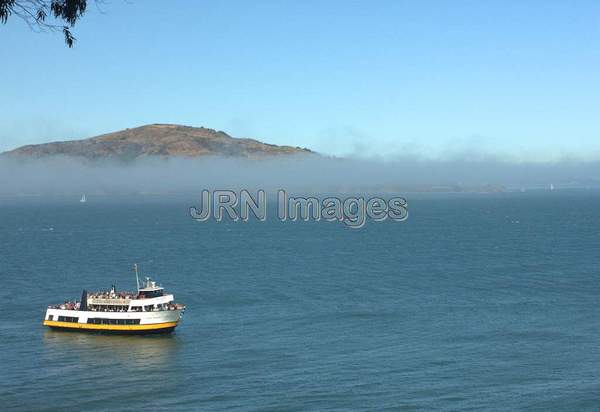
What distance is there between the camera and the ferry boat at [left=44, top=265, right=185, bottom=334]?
8225 centimetres

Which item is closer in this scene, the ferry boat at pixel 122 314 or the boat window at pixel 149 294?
the ferry boat at pixel 122 314

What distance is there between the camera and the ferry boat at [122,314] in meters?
82.2

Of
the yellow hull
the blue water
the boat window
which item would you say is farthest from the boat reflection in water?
the boat window

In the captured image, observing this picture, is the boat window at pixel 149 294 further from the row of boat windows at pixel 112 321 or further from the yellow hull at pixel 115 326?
the yellow hull at pixel 115 326

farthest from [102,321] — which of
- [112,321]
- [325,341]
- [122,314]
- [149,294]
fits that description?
[325,341]

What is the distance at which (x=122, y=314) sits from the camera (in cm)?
8269

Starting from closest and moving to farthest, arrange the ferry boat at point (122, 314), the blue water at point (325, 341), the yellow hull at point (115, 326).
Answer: the blue water at point (325, 341)
the yellow hull at point (115, 326)
the ferry boat at point (122, 314)

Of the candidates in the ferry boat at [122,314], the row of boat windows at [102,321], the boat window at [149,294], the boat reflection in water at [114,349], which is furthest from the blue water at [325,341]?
the boat window at [149,294]

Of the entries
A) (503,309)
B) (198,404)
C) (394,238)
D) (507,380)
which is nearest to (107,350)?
(198,404)

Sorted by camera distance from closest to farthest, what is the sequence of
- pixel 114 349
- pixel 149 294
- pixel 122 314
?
pixel 114 349 < pixel 122 314 < pixel 149 294

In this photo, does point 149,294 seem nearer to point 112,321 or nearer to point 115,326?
point 112,321

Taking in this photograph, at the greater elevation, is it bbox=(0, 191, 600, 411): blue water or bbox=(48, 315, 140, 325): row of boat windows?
bbox=(48, 315, 140, 325): row of boat windows

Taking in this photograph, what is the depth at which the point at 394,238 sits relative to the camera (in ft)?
642

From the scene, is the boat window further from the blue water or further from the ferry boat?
the blue water
